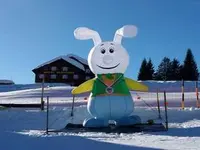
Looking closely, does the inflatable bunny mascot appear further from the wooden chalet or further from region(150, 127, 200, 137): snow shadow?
the wooden chalet

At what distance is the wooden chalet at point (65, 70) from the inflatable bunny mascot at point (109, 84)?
5259 centimetres

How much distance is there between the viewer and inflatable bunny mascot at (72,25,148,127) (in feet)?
37.3

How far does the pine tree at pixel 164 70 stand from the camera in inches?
2822

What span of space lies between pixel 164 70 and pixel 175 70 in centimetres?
370

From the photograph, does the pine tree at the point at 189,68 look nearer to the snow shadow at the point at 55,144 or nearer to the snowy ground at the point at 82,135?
the snowy ground at the point at 82,135

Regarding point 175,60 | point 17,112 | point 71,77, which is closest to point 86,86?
point 17,112

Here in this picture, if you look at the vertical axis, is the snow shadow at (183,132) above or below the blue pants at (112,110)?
below

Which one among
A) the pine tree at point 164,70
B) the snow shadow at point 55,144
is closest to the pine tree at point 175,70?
the pine tree at point 164,70

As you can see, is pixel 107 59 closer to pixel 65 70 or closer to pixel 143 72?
pixel 65 70

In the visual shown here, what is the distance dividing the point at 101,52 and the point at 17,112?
505cm

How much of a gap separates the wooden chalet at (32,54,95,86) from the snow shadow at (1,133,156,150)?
56.9 m

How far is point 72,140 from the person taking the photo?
7852 millimetres

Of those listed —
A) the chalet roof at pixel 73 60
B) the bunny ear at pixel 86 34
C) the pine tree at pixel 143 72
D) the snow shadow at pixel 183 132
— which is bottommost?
the snow shadow at pixel 183 132

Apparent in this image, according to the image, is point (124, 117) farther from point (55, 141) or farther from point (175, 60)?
point (175, 60)
